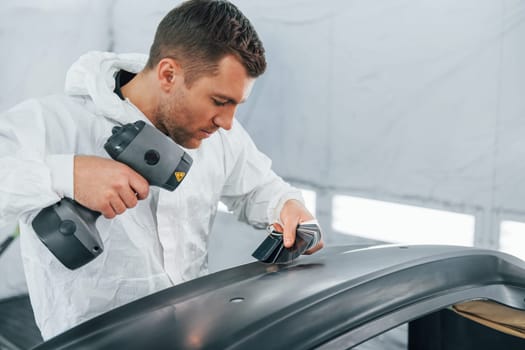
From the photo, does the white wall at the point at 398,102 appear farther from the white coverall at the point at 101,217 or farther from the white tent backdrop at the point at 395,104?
the white coverall at the point at 101,217

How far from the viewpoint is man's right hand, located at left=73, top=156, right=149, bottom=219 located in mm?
958

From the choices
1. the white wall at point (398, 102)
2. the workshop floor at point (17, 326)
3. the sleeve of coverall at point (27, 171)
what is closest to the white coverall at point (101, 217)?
the sleeve of coverall at point (27, 171)

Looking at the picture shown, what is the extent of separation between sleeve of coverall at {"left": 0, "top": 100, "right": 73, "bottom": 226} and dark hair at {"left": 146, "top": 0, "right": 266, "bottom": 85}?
360mm

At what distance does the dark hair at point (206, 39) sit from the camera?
1.24m

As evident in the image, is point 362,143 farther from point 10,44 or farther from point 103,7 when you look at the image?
point 10,44

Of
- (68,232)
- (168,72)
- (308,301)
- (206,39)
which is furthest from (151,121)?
(308,301)

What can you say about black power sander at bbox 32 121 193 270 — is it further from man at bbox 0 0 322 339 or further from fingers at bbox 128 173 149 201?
man at bbox 0 0 322 339

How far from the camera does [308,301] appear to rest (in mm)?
723

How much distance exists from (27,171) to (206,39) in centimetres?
48

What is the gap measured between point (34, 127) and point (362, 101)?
3.56 feet

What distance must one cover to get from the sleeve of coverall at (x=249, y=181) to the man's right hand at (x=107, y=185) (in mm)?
526

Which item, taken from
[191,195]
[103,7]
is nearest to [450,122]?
[191,195]

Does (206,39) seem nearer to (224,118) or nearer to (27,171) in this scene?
(224,118)

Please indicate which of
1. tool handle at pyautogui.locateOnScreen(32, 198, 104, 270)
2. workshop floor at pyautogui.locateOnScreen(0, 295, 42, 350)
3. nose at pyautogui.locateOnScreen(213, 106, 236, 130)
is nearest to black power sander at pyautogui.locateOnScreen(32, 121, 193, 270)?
tool handle at pyautogui.locateOnScreen(32, 198, 104, 270)
